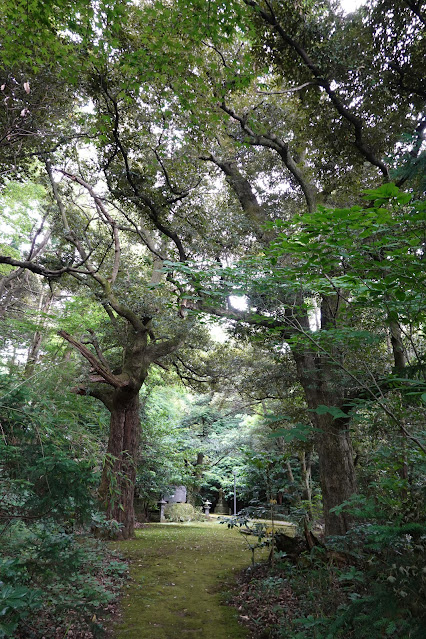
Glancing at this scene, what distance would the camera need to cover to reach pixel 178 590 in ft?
15.0

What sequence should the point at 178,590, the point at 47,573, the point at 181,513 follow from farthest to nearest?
the point at 181,513
the point at 178,590
the point at 47,573

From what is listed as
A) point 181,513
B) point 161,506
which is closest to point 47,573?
point 161,506

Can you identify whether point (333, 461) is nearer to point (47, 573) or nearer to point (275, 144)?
point (47, 573)

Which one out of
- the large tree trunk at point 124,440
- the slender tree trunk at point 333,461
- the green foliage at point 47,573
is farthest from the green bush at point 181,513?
the green foliage at point 47,573

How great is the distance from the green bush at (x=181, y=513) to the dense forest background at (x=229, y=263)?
9.30 ft

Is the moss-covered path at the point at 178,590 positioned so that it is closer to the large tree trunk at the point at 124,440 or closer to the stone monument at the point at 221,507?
the large tree trunk at the point at 124,440

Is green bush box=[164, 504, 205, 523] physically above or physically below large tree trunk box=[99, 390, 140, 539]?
below

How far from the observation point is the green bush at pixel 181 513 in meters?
13.7

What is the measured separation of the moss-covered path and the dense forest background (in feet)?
1.64

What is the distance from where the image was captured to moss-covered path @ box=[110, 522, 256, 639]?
3396 mm

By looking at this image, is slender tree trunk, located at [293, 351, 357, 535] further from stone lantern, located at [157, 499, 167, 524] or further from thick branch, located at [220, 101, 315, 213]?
stone lantern, located at [157, 499, 167, 524]

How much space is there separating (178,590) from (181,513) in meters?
10.1

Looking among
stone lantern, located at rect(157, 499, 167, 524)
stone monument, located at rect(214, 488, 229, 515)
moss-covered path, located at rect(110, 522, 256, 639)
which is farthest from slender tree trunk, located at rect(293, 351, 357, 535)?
stone monument, located at rect(214, 488, 229, 515)

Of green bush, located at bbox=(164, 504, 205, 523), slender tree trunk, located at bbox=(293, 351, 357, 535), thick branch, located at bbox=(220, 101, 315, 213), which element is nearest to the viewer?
slender tree trunk, located at bbox=(293, 351, 357, 535)
